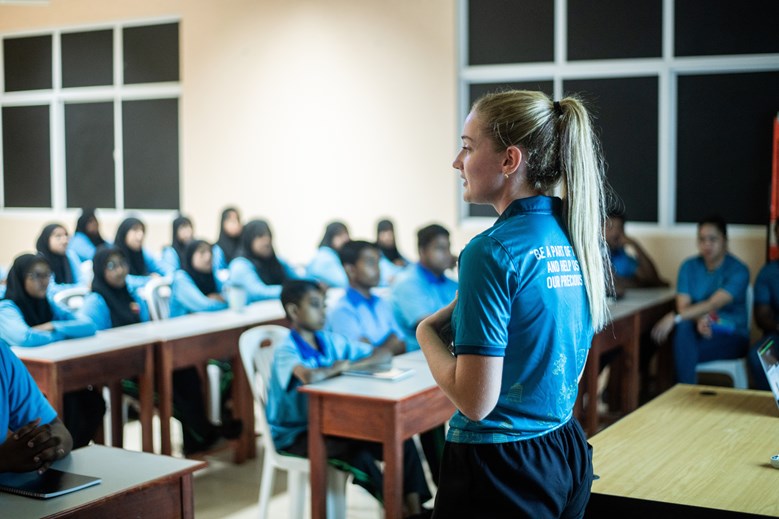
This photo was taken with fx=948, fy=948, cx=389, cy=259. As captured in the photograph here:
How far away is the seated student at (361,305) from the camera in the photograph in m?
4.42

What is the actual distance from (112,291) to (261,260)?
1568mm

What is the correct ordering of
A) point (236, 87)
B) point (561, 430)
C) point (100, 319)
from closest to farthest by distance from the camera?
point (561, 430), point (100, 319), point (236, 87)

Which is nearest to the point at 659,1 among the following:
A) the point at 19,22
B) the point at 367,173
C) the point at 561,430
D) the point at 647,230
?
the point at 647,230

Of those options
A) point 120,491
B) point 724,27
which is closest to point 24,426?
point 120,491

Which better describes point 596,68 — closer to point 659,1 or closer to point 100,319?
point 659,1

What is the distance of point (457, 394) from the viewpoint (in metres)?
1.49

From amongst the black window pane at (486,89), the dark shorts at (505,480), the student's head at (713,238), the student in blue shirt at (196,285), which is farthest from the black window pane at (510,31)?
the dark shorts at (505,480)

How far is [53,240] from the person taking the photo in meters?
6.79

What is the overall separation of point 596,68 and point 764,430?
15.8ft

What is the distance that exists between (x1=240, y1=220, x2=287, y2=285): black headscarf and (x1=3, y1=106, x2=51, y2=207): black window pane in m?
4.46

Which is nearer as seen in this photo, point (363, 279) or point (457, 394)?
point (457, 394)

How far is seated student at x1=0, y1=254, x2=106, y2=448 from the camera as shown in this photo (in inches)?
167

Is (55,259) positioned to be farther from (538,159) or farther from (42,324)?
(538,159)

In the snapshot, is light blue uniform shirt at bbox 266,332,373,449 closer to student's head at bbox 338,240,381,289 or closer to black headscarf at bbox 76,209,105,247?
student's head at bbox 338,240,381,289
